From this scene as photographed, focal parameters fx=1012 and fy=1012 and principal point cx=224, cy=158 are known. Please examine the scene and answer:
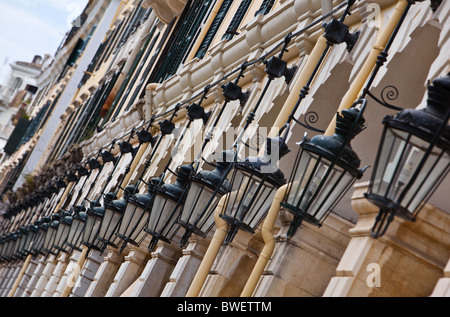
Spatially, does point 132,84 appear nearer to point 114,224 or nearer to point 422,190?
point 114,224

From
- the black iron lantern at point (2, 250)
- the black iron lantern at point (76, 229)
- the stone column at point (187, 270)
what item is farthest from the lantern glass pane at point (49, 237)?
the black iron lantern at point (2, 250)

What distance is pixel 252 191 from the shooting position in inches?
273

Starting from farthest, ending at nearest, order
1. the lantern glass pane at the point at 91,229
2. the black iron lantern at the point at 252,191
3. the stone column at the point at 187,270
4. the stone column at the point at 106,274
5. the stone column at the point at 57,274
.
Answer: the stone column at the point at 57,274 → the stone column at the point at 106,274 → the lantern glass pane at the point at 91,229 → the stone column at the point at 187,270 → the black iron lantern at the point at 252,191

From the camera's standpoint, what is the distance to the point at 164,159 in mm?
14203

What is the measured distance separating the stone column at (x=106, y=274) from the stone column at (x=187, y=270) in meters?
4.31

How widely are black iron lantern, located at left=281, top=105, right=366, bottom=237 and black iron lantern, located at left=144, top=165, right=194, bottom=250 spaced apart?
3.02m

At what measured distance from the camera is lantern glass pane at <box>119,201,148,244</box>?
10.1 metres

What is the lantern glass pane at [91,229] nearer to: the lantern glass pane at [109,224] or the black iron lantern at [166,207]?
the lantern glass pane at [109,224]

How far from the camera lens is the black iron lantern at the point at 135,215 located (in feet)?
33.1

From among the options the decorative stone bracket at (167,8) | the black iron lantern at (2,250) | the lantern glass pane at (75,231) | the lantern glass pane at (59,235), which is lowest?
the black iron lantern at (2,250)

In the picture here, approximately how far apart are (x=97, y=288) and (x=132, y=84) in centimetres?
1014

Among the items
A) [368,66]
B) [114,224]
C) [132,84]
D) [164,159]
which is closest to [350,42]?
[368,66]

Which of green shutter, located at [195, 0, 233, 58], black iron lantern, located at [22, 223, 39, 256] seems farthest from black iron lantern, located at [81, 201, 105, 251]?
black iron lantern, located at [22, 223, 39, 256]

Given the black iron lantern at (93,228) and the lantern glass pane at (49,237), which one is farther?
the lantern glass pane at (49,237)
